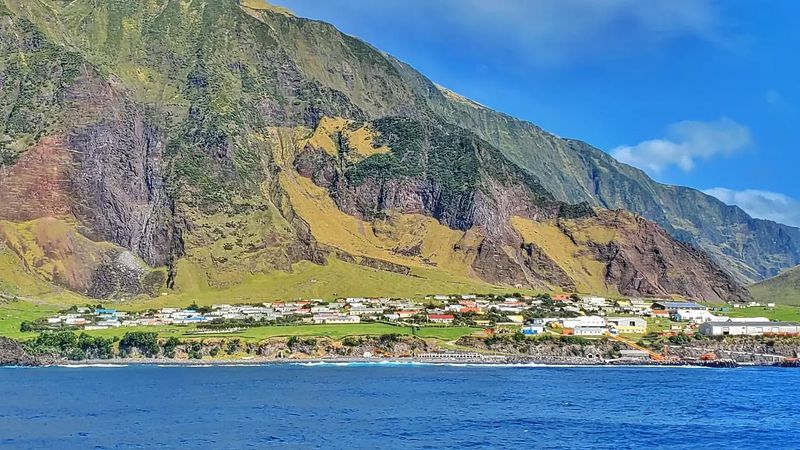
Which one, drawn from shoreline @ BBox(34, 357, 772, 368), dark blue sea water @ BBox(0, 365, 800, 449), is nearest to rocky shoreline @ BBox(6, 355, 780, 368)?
shoreline @ BBox(34, 357, 772, 368)

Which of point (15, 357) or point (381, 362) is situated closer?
point (15, 357)

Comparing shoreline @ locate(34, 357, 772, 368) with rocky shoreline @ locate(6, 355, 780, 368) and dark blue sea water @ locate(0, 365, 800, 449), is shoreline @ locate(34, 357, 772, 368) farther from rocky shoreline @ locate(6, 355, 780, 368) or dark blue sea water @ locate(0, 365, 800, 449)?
dark blue sea water @ locate(0, 365, 800, 449)

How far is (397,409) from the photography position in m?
116

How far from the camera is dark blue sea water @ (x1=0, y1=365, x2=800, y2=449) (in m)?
94.4

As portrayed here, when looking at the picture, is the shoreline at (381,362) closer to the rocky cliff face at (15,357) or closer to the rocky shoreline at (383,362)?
the rocky shoreline at (383,362)

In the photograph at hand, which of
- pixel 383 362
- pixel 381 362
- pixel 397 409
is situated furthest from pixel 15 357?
pixel 397 409

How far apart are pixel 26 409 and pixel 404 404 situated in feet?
158

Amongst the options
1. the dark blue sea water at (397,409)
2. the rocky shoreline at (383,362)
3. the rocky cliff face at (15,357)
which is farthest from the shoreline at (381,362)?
the dark blue sea water at (397,409)

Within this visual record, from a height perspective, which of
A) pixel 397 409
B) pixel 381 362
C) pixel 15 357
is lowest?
pixel 15 357

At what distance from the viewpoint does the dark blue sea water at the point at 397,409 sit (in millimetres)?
94375

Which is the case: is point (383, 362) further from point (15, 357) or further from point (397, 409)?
point (397, 409)

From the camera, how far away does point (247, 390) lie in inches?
5433

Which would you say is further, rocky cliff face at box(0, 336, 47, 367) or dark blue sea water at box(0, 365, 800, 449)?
rocky cliff face at box(0, 336, 47, 367)

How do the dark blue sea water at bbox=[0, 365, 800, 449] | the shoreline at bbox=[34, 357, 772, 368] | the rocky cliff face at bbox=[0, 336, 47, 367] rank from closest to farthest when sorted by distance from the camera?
1. the dark blue sea water at bbox=[0, 365, 800, 449]
2. the shoreline at bbox=[34, 357, 772, 368]
3. the rocky cliff face at bbox=[0, 336, 47, 367]
